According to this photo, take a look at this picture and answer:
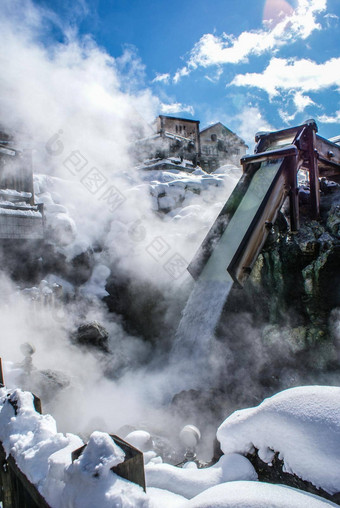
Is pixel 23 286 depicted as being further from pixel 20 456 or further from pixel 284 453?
pixel 284 453

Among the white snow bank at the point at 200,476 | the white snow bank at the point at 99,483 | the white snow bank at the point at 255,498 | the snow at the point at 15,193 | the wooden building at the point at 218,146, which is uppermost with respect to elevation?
the wooden building at the point at 218,146

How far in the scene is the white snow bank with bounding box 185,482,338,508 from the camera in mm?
1318

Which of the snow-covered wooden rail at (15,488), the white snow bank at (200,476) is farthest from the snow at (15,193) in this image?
the white snow bank at (200,476)

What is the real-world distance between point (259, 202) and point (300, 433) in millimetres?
4649

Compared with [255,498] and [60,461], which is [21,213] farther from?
[255,498]

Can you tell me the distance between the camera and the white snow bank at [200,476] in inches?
76.7

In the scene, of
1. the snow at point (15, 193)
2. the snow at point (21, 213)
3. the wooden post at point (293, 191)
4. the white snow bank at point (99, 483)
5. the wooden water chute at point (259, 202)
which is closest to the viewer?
the white snow bank at point (99, 483)

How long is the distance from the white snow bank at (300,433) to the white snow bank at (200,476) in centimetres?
9

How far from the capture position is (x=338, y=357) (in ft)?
Answer: 18.8

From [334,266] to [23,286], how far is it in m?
7.96

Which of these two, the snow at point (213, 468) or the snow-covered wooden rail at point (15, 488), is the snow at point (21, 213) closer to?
the snow at point (213, 468)

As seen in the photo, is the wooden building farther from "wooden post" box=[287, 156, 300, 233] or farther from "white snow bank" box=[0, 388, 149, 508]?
"white snow bank" box=[0, 388, 149, 508]

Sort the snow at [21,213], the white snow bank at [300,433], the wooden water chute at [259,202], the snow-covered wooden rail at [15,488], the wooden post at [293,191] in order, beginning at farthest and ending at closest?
the snow at [21,213]
the wooden post at [293,191]
the wooden water chute at [259,202]
the snow-covered wooden rail at [15,488]
the white snow bank at [300,433]

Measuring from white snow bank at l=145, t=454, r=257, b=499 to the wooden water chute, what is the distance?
10.9 feet
